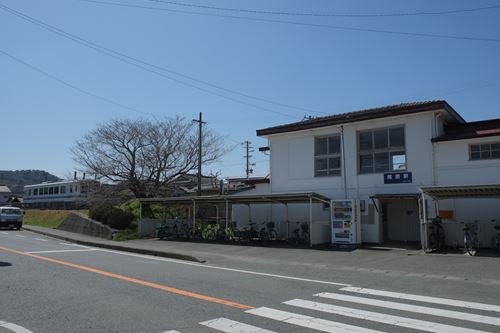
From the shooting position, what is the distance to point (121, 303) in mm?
7793

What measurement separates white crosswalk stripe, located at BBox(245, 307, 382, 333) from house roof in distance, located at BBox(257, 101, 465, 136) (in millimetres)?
14340

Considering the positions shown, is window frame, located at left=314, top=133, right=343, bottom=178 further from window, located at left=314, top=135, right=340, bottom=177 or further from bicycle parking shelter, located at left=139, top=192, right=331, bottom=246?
bicycle parking shelter, located at left=139, top=192, right=331, bottom=246

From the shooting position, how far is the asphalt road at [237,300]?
6.39 metres

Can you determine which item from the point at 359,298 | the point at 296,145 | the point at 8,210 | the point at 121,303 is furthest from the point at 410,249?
the point at 8,210

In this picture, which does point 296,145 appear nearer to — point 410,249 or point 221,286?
point 410,249

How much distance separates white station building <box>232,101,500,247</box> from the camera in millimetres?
17719

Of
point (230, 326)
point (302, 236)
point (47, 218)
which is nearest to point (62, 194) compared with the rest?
point (47, 218)

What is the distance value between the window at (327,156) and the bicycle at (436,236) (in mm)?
5462

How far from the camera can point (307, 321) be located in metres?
6.60

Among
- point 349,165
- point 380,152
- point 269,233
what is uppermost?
point 380,152

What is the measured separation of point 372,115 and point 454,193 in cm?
514

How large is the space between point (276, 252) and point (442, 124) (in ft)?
32.1

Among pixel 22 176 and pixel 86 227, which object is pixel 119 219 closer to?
pixel 86 227

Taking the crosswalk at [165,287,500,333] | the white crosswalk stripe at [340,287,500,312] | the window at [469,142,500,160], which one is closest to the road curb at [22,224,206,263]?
Answer: the white crosswalk stripe at [340,287,500,312]
